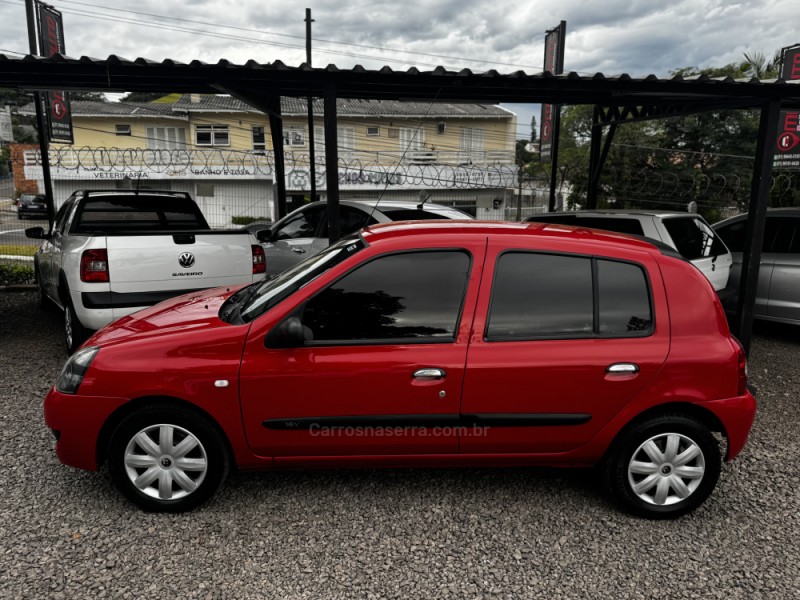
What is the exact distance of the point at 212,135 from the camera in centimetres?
Result: 3294

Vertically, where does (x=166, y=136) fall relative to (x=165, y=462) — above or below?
above

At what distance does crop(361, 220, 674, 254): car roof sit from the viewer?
331 cm

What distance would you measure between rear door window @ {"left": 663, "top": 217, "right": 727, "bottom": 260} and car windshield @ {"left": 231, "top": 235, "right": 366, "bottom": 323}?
13.2ft

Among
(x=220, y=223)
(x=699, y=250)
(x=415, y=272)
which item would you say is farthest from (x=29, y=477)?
(x=220, y=223)

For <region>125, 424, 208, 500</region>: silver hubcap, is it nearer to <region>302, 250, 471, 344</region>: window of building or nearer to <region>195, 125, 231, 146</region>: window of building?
<region>302, 250, 471, 344</region>: window of building

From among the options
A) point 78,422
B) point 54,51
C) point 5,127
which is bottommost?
point 78,422

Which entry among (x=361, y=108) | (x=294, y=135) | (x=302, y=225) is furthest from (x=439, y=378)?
(x=294, y=135)

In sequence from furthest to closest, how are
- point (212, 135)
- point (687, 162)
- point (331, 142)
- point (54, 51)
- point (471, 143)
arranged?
point (471, 143)
point (212, 135)
point (687, 162)
point (54, 51)
point (331, 142)

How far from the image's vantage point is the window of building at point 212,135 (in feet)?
108

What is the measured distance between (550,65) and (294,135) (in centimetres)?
2229

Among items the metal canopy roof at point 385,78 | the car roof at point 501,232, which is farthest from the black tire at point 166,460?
the metal canopy roof at point 385,78

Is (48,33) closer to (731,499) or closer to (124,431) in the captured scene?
(124,431)

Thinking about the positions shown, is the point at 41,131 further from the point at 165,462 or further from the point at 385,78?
the point at 165,462

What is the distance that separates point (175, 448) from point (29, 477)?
123 centimetres
